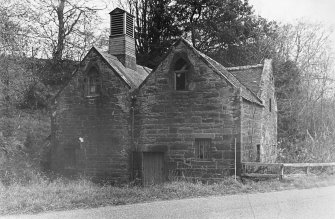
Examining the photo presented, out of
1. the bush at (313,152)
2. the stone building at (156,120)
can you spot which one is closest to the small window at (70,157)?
the stone building at (156,120)

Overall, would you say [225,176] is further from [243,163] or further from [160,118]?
[160,118]

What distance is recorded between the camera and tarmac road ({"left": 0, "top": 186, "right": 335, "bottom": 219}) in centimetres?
1025

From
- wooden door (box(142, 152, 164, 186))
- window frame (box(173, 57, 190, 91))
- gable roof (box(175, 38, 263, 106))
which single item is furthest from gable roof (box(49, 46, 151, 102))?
wooden door (box(142, 152, 164, 186))

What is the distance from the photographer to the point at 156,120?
19.3 metres

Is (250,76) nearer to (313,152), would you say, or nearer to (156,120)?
(313,152)

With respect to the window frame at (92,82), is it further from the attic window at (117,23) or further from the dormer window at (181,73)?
the dormer window at (181,73)

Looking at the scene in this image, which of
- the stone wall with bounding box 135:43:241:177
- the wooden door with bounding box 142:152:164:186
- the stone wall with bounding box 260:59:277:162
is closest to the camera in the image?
the stone wall with bounding box 135:43:241:177

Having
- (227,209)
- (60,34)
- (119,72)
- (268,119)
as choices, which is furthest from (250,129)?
(60,34)

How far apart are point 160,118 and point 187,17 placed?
1879 cm

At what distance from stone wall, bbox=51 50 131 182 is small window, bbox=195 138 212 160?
12.1ft

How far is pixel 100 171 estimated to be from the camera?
2058cm

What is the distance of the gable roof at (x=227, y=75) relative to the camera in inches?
713

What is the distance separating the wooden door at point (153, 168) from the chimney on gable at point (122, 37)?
21.8 feet

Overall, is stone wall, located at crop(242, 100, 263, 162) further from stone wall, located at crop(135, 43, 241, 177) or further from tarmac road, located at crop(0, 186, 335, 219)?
tarmac road, located at crop(0, 186, 335, 219)
